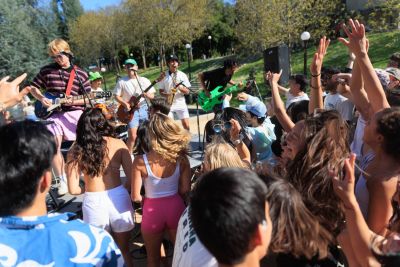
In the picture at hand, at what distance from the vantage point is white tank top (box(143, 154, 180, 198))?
Answer: 2.78 metres

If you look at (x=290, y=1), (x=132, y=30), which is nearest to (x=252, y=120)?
(x=290, y=1)

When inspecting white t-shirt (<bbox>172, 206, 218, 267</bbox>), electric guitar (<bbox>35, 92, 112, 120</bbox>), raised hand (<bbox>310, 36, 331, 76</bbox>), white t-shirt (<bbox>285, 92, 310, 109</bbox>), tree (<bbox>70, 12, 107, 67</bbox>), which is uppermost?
tree (<bbox>70, 12, 107, 67</bbox>)

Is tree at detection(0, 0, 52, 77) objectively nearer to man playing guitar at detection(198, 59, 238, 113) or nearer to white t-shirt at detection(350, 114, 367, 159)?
man playing guitar at detection(198, 59, 238, 113)

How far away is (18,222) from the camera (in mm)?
1356

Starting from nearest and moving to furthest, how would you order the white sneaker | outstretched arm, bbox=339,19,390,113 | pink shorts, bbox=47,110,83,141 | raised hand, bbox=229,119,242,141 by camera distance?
outstretched arm, bbox=339,19,390,113 → raised hand, bbox=229,119,242,141 → pink shorts, bbox=47,110,83,141 → the white sneaker

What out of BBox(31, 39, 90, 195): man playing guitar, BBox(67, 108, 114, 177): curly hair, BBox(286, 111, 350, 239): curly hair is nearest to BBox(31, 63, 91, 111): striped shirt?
BBox(31, 39, 90, 195): man playing guitar

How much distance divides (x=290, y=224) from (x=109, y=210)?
68.7 inches

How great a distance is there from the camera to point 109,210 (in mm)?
2914

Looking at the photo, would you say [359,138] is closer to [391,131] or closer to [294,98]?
[391,131]

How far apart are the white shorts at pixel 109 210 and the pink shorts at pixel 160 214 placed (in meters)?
0.23

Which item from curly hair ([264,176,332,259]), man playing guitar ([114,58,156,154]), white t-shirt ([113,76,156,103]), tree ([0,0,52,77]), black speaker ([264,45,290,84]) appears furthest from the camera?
tree ([0,0,52,77])

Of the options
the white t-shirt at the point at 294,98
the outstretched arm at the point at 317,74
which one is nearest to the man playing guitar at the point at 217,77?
the white t-shirt at the point at 294,98

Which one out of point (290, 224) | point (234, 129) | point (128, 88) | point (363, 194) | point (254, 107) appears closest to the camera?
point (290, 224)

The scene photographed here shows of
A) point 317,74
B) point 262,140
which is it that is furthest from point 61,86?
point 317,74
